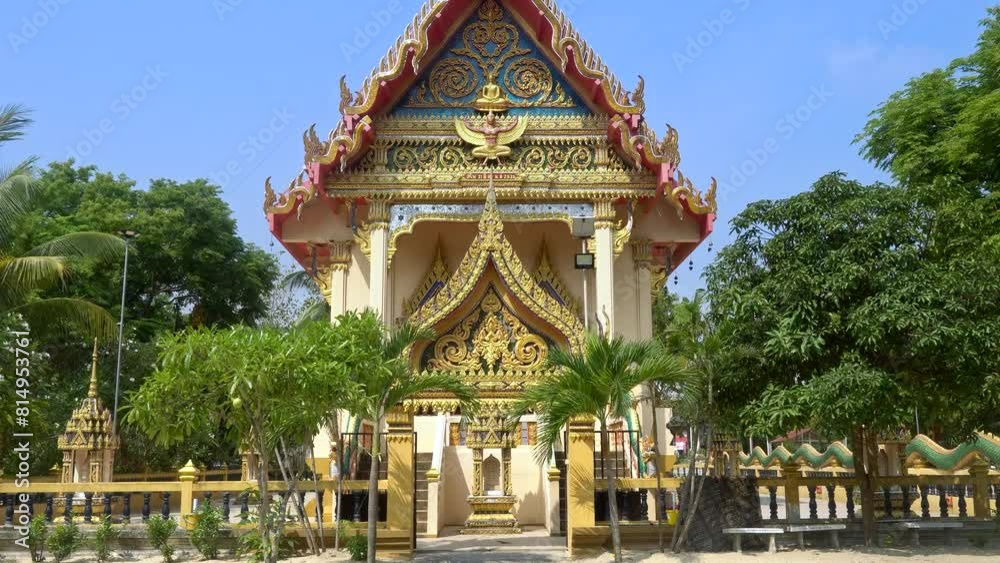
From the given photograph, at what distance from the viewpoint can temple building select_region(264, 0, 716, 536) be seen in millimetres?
13242

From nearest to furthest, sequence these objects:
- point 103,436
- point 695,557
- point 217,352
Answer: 1. point 217,352
2. point 695,557
3. point 103,436

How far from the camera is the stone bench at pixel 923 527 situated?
10195 millimetres

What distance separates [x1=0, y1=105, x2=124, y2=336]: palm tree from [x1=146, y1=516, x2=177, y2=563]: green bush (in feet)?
13.6

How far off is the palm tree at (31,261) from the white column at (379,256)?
148 inches

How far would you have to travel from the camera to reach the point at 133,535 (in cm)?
1007

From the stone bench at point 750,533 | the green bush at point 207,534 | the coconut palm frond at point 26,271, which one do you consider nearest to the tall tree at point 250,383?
the green bush at point 207,534

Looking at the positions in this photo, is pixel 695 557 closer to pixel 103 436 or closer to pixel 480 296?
pixel 480 296

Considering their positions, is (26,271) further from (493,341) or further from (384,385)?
(493,341)

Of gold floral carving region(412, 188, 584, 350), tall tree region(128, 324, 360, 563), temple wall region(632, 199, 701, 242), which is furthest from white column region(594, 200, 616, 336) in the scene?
tall tree region(128, 324, 360, 563)

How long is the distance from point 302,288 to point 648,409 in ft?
68.0

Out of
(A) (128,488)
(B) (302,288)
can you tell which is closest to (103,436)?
(A) (128,488)

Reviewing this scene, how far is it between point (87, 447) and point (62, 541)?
9.51ft

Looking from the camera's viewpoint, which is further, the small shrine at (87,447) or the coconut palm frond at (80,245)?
the coconut palm frond at (80,245)
